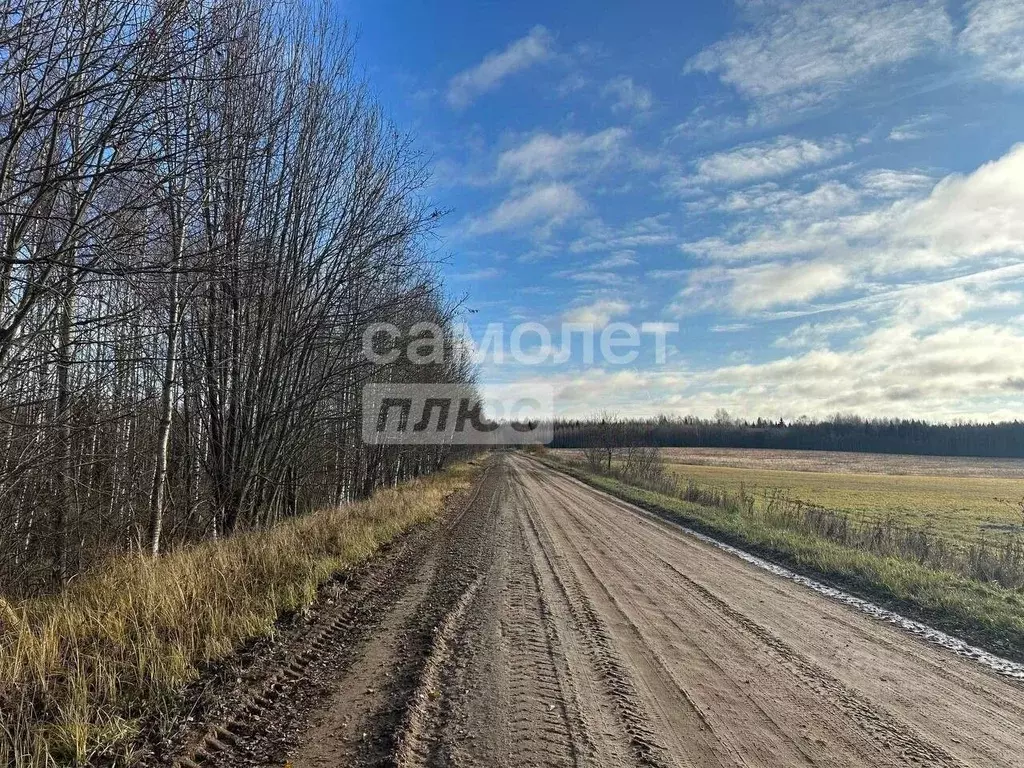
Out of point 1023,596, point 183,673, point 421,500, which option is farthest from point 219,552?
point 1023,596

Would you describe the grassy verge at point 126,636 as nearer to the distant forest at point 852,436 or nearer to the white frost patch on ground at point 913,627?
the white frost patch on ground at point 913,627

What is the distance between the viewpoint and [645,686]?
15.0ft

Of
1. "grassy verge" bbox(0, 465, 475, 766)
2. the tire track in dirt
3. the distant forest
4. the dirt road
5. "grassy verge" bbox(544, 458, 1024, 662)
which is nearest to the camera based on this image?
"grassy verge" bbox(0, 465, 475, 766)

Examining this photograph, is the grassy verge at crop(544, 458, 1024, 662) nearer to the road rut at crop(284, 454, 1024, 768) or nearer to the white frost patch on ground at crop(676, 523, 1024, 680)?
the white frost patch on ground at crop(676, 523, 1024, 680)

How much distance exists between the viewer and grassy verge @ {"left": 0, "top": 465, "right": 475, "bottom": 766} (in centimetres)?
320

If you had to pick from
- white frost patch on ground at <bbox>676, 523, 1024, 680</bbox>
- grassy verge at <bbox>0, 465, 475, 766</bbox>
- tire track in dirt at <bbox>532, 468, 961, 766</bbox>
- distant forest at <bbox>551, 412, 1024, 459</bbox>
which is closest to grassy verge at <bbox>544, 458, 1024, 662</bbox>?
white frost patch on ground at <bbox>676, 523, 1024, 680</bbox>

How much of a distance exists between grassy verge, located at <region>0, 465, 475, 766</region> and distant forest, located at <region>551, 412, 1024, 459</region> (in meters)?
95.5

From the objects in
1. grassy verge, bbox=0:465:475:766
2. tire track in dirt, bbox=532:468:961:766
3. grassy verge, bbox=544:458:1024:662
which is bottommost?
grassy verge, bbox=544:458:1024:662

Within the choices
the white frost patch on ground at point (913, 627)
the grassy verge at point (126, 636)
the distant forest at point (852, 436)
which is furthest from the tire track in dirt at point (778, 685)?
the distant forest at point (852, 436)

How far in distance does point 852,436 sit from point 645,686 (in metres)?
145

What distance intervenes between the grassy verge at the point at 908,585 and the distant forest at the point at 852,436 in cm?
8809

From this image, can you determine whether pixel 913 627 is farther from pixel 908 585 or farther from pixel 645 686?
pixel 645 686

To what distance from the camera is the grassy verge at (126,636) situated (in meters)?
3.20

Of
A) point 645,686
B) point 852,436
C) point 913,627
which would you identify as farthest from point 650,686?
point 852,436
